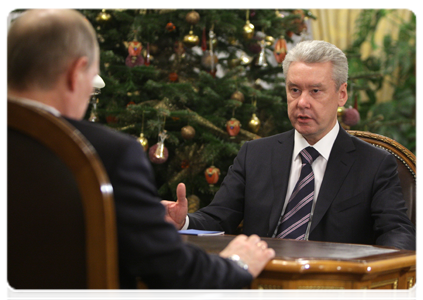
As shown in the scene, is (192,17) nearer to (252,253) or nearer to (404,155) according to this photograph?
(404,155)

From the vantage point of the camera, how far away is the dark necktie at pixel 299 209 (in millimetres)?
1793

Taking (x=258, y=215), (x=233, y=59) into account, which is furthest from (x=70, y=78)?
(x=233, y=59)

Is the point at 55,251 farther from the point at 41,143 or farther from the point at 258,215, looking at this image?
the point at 258,215

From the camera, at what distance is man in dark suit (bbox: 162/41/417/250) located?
69.2 inches

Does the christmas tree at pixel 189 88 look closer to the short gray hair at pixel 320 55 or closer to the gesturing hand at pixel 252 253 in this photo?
the short gray hair at pixel 320 55

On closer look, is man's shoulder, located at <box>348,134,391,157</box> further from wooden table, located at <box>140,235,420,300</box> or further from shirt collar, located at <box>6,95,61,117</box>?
shirt collar, located at <box>6,95,61,117</box>

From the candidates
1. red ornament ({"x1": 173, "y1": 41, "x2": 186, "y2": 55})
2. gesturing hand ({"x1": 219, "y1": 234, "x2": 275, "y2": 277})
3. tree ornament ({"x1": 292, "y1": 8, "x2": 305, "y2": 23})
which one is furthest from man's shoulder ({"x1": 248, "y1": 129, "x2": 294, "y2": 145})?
tree ornament ({"x1": 292, "y1": 8, "x2": 305, "y2": 23})

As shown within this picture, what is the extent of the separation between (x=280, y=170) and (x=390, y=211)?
45cm

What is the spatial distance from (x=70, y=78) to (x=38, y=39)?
0.09 m

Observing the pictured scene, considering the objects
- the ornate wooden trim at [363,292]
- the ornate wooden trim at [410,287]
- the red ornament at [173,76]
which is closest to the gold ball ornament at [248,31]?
the red ornament at [173,76]

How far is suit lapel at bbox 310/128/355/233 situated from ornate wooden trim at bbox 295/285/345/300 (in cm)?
67

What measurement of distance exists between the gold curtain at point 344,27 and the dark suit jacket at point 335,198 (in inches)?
138

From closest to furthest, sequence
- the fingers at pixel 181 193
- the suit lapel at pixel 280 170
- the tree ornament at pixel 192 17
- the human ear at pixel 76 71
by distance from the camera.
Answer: the human ear at pixel 76 71, the fingers at pixel 181 193, the suit lapel at pixel 280 170, the tree ornament at pixel 192 17

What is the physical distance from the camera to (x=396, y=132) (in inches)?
189
